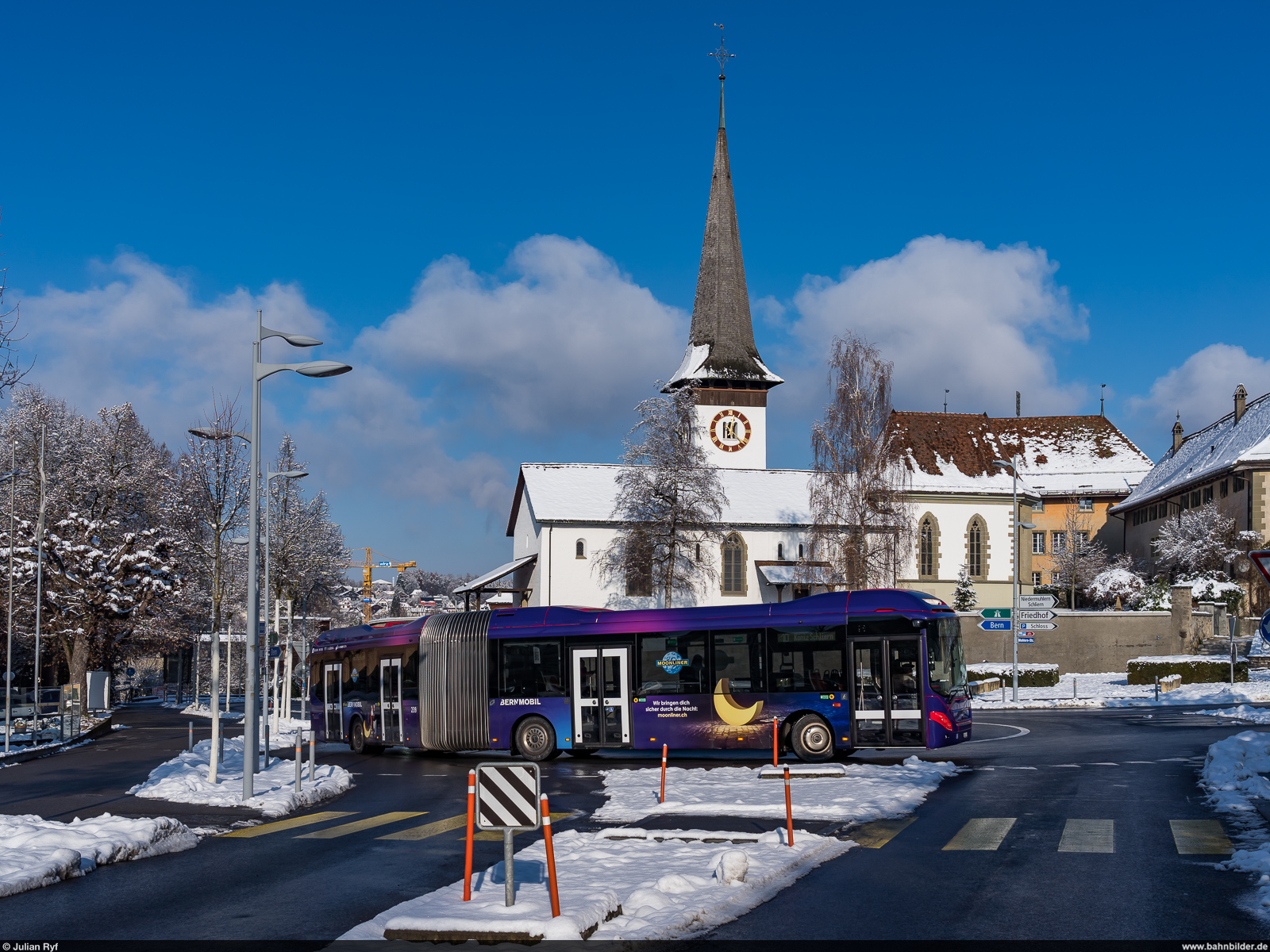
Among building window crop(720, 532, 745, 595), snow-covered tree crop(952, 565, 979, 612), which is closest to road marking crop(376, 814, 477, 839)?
snow-covered tree crop(952, 565, 979, 612)

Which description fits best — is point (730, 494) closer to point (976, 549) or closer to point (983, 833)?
point (976, 549)

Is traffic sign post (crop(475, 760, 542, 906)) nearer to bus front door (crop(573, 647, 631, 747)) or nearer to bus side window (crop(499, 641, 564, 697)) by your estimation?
bus front door (crop(573, 647, 631, 747))

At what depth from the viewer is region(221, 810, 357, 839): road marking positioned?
14203 millimetres

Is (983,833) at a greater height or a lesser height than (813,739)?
greater

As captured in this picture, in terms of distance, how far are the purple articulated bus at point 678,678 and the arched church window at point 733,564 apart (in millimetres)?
36640

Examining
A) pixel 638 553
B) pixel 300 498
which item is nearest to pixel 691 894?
pixel 638 553

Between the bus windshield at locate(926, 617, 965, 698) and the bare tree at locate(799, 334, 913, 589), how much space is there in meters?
28.7

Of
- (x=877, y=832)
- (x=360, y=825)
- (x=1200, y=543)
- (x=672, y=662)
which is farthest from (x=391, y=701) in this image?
(x=1200, y=543)

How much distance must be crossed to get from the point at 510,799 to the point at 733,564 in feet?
179

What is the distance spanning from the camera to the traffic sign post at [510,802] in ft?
28.4

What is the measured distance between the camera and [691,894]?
9336 mm

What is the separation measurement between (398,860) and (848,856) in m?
4.56

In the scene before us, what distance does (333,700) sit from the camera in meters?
29.3

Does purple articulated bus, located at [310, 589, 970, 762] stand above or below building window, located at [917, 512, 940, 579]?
below
